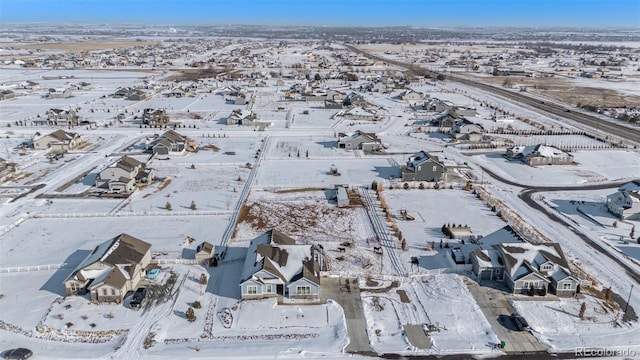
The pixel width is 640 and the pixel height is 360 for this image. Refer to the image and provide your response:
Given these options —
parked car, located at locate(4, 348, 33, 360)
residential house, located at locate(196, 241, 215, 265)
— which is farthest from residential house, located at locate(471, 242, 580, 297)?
parked car, located at locate(4, 348, 33, 360)

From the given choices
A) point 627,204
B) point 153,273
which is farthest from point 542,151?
point 153,273

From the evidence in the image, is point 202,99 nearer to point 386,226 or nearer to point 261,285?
point 386,226

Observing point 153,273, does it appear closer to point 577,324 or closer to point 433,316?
point 433,316

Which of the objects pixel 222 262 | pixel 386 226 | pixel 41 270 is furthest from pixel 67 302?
pixel 386 226

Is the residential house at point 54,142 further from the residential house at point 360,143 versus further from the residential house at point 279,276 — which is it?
the residential house at point 279,276

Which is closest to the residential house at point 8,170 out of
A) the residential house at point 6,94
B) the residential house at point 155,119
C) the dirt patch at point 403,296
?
the residential house at point 155,119
